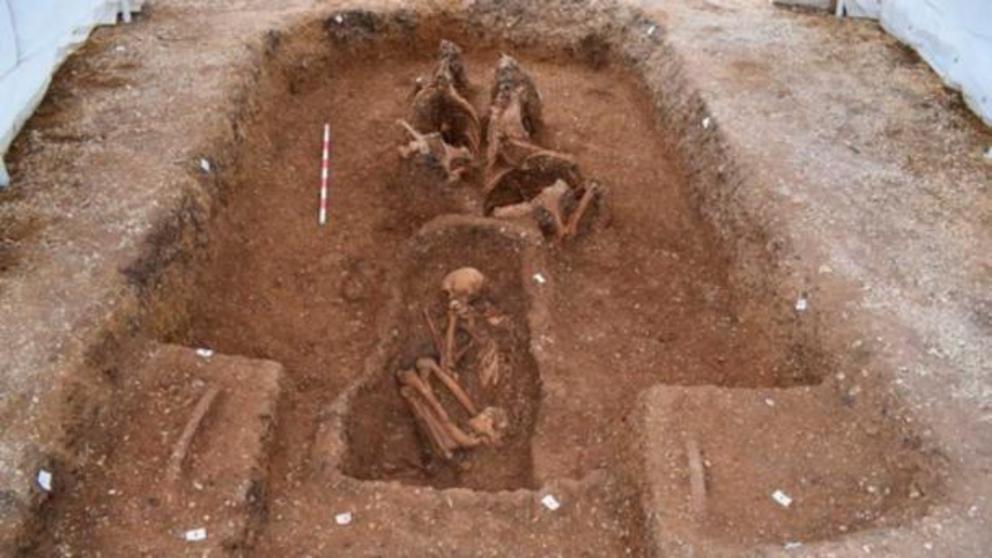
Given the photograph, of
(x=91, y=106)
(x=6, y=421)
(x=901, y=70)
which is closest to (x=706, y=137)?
(x=901, y=70)

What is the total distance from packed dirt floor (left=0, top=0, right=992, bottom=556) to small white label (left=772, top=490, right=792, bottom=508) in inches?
0.7

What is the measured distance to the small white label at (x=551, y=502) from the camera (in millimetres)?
5461

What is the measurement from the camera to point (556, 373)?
262 inches

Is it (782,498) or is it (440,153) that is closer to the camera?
(782,498)

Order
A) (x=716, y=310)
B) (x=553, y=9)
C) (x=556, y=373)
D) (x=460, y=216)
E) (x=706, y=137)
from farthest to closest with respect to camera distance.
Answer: (x=553, y=9) < (x=706, y=137) < (x=460, y=216) < (x=716, y=310) < (x=556, y=373)

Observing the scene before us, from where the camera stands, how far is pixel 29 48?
26.6ft

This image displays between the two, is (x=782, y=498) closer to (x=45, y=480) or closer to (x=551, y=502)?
(x=551, y=502)

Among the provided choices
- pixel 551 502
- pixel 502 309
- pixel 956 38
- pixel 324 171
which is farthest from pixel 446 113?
pixel 956 38

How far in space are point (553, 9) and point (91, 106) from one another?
18.9ft

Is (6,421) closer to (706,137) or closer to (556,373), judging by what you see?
(556,373)

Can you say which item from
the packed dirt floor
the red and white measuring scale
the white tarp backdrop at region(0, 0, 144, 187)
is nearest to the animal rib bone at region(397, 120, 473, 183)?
the packed dirt floor

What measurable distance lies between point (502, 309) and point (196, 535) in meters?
3.27

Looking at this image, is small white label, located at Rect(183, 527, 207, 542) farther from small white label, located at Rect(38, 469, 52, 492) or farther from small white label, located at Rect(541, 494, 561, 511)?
small white label, located at Rect(541, 494, 561, 511)

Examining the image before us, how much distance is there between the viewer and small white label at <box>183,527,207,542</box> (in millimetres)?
4958
